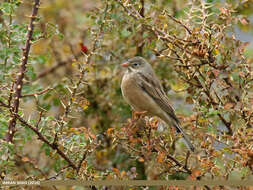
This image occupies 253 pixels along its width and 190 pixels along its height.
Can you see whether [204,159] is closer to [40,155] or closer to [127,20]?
[127,20]

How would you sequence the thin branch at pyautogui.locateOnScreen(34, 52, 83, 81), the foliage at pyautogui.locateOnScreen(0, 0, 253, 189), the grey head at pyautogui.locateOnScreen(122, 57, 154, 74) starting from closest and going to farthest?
the foliage at pyautogui.locateOnScreen(0, 0, 253, 189) → the grey head at pyautogui.locateOnScreen(122, 57, 154, 74) → the thin branch at pyautogui.locateOnScreen(34, 52, 83, 81)

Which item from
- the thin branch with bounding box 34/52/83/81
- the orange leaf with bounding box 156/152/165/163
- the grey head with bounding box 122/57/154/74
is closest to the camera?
the orange leaf with bounding box 156/152/165/163

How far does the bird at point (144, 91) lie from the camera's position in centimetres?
405

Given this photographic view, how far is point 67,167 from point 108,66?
1.53 metres

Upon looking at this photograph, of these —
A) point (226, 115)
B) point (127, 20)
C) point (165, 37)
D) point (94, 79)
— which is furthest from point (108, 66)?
point (226, 115)

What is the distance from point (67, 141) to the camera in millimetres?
2588

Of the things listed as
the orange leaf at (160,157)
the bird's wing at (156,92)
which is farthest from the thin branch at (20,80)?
the bird's wing at (156,92)

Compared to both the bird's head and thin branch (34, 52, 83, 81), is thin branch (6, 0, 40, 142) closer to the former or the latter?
the bird's head

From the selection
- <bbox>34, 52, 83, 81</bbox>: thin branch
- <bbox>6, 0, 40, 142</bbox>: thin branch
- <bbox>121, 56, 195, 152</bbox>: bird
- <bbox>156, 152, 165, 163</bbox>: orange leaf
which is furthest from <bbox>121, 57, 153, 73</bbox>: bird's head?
<bbox>156, 152, 165, 163</bbox>: orange leaf

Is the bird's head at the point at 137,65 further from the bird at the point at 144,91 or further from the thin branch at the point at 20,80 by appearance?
the thin branch at the point at 20,80

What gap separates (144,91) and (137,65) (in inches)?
13.2

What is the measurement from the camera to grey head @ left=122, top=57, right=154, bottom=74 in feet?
13.1

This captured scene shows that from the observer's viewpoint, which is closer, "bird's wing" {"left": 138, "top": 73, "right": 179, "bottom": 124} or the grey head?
the grey head

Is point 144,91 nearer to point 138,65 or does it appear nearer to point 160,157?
point 138,65
